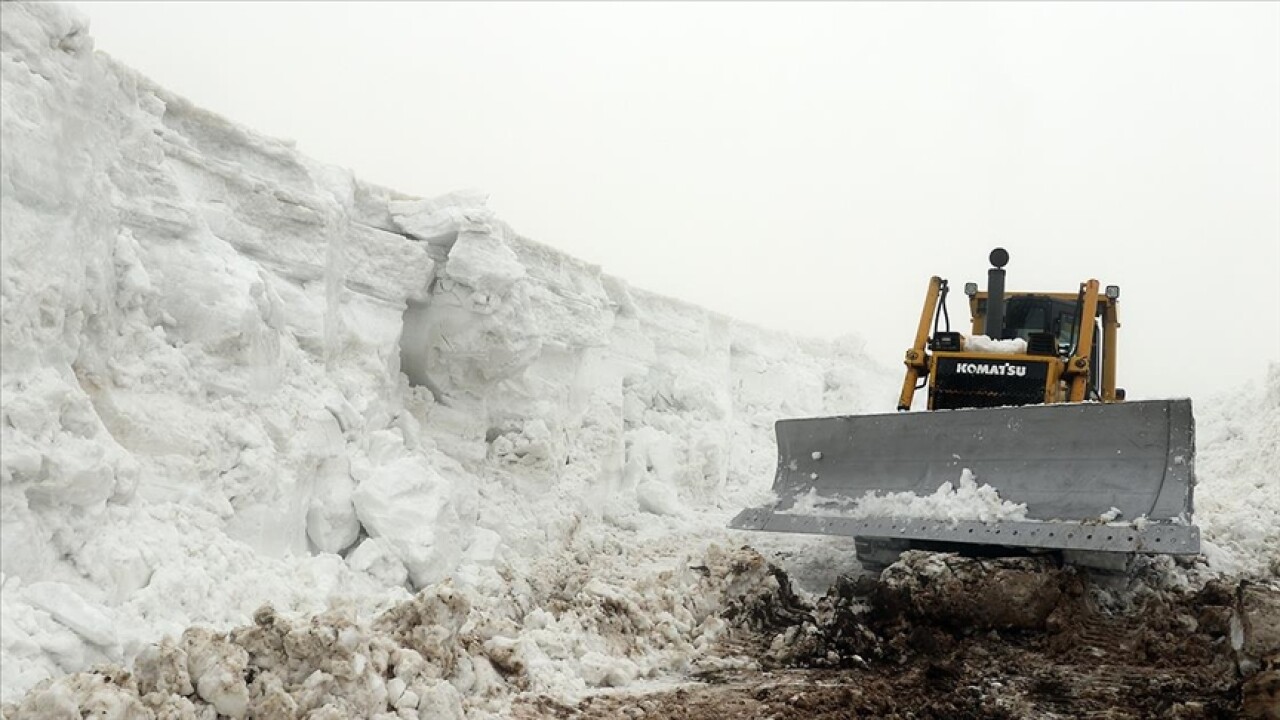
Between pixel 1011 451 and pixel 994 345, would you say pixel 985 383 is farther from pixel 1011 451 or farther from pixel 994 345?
pixel 1011 451

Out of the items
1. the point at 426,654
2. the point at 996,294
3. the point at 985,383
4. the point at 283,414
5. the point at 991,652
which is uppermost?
the point at 996,294

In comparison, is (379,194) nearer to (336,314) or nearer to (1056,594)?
(336,314)

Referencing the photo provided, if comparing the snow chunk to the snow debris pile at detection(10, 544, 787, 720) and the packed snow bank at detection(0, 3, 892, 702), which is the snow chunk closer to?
the snow debris pile at detection(10, 544, 787, 720)

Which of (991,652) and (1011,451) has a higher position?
(1011,451)

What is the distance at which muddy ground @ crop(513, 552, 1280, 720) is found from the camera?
159 inches

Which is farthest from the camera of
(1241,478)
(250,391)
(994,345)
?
(1241,478)

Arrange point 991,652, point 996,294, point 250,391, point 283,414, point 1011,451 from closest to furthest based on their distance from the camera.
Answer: point 991,652
point 250,391
point 283,414
point 1011,451
point 996,294

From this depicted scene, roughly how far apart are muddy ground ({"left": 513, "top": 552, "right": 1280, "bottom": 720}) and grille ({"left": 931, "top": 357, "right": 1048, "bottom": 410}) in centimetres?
155

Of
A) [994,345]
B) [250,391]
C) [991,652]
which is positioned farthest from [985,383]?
[250,391]

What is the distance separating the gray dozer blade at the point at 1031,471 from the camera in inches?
198

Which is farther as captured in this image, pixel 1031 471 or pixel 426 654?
pixel 1031 471

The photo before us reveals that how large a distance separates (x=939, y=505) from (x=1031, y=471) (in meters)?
0.59

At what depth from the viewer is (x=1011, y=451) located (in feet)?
18.9

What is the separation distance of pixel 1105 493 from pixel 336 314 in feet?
16.9
